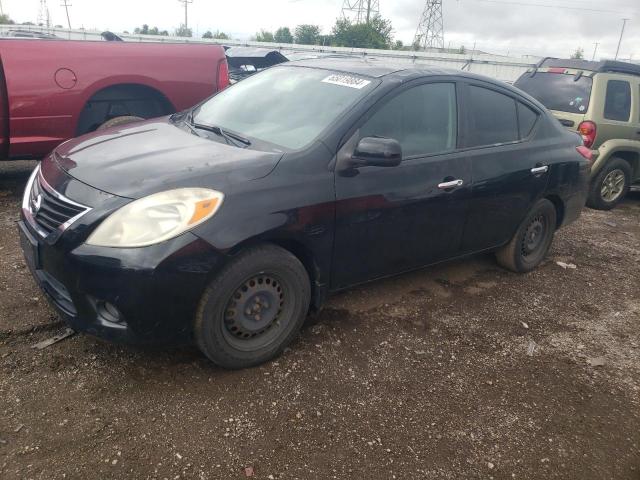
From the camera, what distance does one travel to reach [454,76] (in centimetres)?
382

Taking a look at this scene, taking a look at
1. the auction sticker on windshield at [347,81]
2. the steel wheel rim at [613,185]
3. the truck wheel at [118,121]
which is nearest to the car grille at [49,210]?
the auction sticker on windshield at [347,81]

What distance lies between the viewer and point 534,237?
187 inches

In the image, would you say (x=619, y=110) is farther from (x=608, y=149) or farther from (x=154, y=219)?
(x=154, y=219)

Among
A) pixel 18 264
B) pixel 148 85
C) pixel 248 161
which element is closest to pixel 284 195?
pixel 248 161

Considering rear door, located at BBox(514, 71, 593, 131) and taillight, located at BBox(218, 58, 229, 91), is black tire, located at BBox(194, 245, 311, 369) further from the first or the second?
rear door, located at BBox(514, 71, 593, 131)

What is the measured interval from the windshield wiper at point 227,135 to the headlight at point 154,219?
0.68 m

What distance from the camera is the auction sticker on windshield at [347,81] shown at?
134 inches

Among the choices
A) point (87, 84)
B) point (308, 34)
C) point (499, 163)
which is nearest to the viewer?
point (499, 163)

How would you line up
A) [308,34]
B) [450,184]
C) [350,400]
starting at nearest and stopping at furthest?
1. [350,400]
2. [450,184]
3. [308,34]

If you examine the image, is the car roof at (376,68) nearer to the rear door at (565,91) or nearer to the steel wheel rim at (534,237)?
the steel wheel rim at (534,237)

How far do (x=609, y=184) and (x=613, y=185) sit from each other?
88mm

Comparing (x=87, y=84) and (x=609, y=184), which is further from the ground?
(x=87, y=84)

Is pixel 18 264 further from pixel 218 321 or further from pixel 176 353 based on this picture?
pixel 218 321

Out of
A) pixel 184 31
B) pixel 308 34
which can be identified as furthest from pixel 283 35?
pixel 184 31
